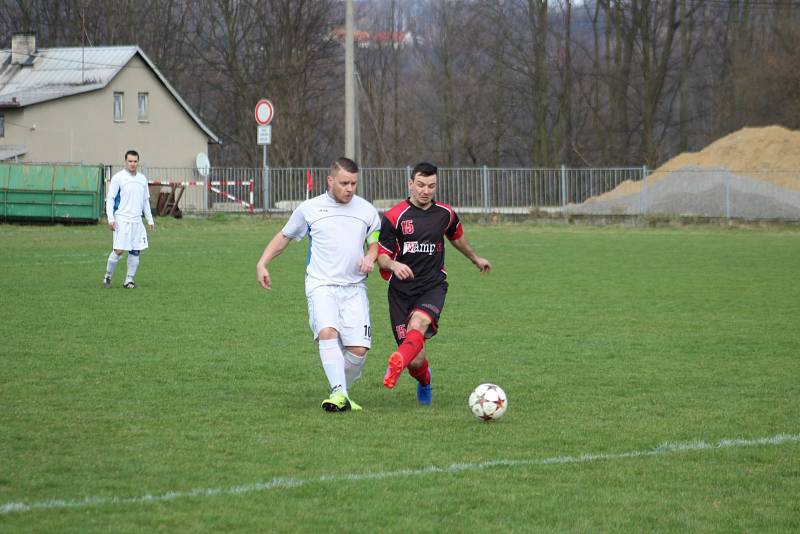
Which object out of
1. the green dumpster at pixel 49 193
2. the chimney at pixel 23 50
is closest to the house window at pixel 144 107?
the chimney at pixel 23 50

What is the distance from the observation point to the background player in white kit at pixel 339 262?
8023 mm

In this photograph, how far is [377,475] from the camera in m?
6.04

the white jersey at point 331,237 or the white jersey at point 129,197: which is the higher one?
the white jersey at point 129,197

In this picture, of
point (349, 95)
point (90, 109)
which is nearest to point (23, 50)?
point (90, 109)

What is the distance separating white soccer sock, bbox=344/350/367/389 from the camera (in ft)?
26.8

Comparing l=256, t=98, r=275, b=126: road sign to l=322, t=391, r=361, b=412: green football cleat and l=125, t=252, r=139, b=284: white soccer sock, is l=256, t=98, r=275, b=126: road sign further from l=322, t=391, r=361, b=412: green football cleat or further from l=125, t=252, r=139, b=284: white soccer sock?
l=322, t=391, r=361, b=412: green football cleat

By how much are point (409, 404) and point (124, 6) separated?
175 feet

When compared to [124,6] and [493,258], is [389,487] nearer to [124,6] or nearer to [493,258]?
[493,258]

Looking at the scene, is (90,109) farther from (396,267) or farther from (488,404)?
(488,404)

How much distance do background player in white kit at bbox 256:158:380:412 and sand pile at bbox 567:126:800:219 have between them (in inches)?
1124

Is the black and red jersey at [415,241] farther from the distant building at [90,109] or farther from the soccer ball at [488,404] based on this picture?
the distant building at [90,109]

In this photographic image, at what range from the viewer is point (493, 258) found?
22844mm

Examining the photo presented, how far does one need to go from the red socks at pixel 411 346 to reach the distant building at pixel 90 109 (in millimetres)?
41643

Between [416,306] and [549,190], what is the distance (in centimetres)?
3081
